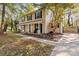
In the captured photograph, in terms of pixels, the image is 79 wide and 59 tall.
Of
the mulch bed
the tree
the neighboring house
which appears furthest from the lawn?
the tree

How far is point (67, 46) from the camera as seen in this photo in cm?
303

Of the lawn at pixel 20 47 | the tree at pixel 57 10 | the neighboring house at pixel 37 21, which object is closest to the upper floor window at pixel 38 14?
the neighboring house at pixel 37 21

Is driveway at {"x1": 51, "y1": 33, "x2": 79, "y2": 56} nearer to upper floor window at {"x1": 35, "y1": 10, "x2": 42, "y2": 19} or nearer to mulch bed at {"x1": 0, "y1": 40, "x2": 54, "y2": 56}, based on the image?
mulch bed at {"x1": 0, "y1": 40, "x2": 54, "y2": 56}

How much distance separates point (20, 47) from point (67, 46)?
64 cm

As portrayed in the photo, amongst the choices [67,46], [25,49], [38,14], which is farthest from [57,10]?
[25,49]

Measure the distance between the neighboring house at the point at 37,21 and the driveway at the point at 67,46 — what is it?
24 centimetres

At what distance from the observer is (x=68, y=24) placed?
10.0 ft

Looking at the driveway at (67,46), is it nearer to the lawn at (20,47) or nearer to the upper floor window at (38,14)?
the lawn at (20,47)

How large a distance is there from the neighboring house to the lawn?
0.52ft

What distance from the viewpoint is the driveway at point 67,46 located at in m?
3.01

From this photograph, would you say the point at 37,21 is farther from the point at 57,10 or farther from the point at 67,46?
the point at 67,46

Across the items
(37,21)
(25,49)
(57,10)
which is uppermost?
(57,10)

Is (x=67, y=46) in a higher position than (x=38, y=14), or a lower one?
lower

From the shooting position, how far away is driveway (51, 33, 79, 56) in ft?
9.87
